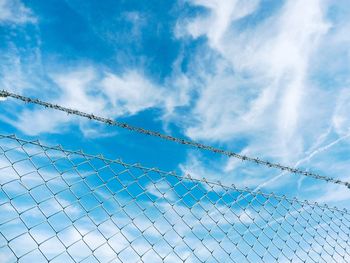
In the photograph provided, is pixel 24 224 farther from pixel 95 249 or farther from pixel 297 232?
pixel 297 232

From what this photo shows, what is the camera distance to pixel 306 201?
4.54 m

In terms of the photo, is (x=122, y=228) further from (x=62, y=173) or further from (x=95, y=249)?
(x=62, y=173)

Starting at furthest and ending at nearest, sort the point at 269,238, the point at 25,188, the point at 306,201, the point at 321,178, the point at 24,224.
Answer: the point at 321,178 < the point at 306,201 < the point at 269,238 < the point at 25,188 < the point at 24,224

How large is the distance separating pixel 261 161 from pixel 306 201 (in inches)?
29.7

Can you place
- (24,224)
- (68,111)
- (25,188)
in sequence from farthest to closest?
(68,111) → (25,188) → (24,224)

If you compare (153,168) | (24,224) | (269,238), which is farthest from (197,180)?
(24,224)

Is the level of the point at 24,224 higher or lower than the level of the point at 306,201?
lower

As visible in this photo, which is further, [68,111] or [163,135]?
[163,135]

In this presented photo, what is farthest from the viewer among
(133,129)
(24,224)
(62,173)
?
(133,129)

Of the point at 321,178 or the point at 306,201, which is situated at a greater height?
the point at 321,178

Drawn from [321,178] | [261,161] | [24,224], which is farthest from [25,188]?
[321,178]

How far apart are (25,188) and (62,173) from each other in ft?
1.23

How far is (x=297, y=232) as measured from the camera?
453 centimetres

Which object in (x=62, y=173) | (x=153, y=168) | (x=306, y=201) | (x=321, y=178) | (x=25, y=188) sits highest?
(x=321, y=178)
